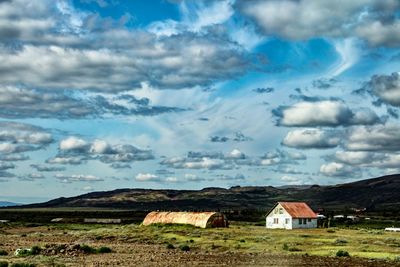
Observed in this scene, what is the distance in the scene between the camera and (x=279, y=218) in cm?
10019

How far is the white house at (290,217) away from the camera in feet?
320

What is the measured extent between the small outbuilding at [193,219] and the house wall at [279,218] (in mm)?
10336

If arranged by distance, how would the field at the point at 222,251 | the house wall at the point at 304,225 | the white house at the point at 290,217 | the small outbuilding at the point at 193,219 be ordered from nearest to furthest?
the field at the point at 222,251
the small outbuilding at the point at 193,219
the house wall at the point at 304,225
the white house at the point at 290,217

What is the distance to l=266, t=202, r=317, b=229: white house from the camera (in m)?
97.5

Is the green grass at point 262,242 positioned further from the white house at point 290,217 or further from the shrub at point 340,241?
the white house at point 290,217

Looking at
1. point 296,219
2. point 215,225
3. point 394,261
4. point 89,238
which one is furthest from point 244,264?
point 296,219

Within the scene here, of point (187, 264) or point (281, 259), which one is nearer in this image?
point (187, 264)

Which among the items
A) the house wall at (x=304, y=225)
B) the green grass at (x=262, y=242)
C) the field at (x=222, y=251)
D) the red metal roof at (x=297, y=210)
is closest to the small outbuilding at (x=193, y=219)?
the green grass at (x=262, y=242)

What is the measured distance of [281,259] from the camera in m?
48.2

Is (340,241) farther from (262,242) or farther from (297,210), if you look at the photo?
(297,210)

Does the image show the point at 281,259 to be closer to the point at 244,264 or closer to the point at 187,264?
the point at 244,264

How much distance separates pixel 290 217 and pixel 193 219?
15281mm

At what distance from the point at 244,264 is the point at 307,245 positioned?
2009 cm

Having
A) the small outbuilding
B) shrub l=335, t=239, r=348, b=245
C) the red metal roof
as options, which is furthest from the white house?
shrub l=335, t=239, r=348, b=245
